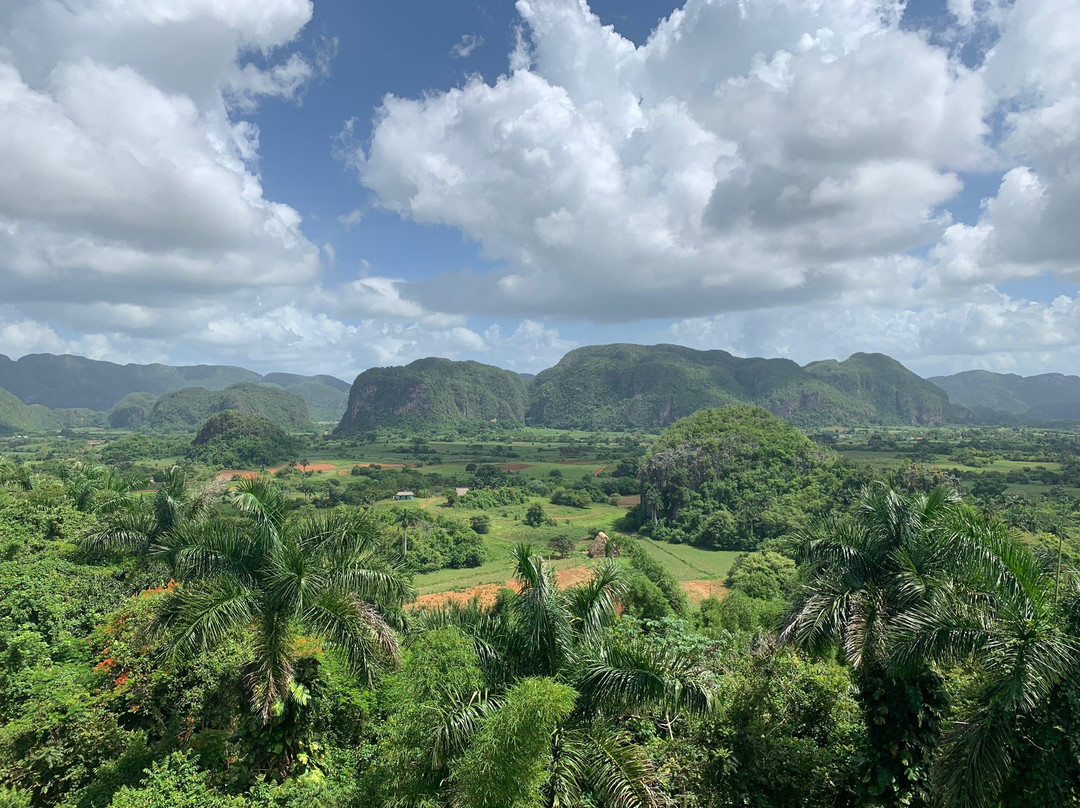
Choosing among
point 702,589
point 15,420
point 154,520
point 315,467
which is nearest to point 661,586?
point 702,589

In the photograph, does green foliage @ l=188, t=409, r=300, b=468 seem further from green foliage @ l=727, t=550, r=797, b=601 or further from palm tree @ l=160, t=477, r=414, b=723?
palm tree @ l=160, t=477, r=414, b=723

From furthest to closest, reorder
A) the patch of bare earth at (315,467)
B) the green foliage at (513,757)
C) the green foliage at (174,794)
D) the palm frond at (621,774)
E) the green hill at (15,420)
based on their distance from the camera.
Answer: the green hill at (15,420) → the patch of bare earth at (315,467) → the green foliage at (174,794) → the palm frond at (621,774) → the green foliage at (513,757)

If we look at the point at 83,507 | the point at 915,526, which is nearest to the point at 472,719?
the point at 915,526

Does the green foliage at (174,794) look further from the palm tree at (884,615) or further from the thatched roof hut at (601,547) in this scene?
the thatched roof hut at (601,547)

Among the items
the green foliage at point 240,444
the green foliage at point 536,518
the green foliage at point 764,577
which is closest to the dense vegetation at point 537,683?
the green foliage at point 764,577

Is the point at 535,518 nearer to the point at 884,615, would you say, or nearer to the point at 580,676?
the point at 884,615

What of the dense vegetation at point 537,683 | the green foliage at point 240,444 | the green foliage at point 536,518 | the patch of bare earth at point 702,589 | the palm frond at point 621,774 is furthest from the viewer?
the green foliage at point 240,444
